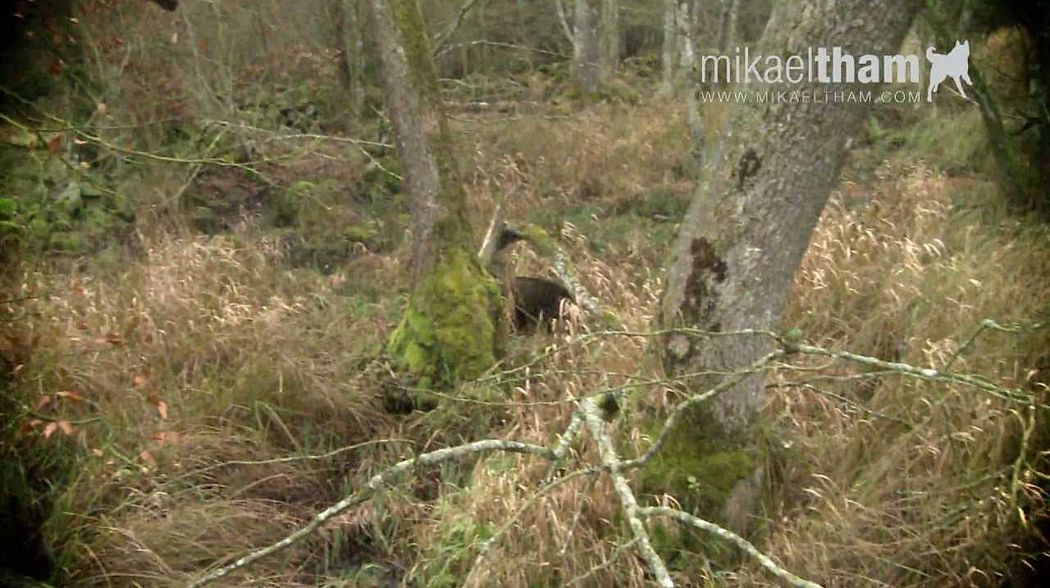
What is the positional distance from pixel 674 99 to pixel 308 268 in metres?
6.29

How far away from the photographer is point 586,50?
13672 millimetres

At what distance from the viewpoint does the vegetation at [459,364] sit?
12.6ft

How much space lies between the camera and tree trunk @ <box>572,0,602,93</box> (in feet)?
44.0

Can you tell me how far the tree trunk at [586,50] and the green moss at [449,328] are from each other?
7.86 meters

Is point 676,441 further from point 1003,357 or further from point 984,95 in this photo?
point 984,95

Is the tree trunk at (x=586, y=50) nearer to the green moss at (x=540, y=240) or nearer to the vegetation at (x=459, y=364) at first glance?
the vegetation at (x=459, y=364)

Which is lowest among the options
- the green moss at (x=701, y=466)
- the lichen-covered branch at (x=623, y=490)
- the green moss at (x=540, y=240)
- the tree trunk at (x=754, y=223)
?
the green moss at (x=701, y=466)

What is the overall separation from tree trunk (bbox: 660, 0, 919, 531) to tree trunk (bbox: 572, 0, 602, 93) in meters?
9.72

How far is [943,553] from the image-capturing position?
3746mm

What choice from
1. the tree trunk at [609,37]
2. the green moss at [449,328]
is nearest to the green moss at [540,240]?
the green moss at [449,328]

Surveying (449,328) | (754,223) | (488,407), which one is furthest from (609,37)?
(754,223)

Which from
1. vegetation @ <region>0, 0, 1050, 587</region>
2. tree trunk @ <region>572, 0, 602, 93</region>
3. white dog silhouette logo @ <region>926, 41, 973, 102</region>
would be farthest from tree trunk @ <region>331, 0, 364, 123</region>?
white dog silhouette logo @ <region>926, 41, 973, 102</region>

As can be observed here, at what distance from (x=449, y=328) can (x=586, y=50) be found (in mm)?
8779

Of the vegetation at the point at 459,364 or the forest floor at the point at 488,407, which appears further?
the forest floor at the point at 488,407
